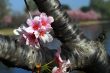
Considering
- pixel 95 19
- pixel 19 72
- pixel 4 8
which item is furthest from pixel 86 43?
pixel 4 8

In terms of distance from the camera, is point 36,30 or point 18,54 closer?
point 36,30

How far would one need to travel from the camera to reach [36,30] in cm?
248

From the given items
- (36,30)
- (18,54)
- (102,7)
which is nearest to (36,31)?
(36,30)

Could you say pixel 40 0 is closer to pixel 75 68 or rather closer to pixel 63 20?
pixel 63 20

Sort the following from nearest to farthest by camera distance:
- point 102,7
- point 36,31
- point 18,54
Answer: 1. point 36,31
2. point 18,54
3. point 102,7

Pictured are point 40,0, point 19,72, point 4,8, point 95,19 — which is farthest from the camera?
point 4,8

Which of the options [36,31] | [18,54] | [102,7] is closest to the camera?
[36,31]

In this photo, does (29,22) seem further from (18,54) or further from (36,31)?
(18,54)

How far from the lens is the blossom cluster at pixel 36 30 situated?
2477mm

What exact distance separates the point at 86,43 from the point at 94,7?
84.3 ft

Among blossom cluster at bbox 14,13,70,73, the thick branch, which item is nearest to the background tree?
the thick branch

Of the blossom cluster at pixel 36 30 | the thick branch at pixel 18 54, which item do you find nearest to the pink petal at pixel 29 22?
the blossom cluster at pixel 36 30

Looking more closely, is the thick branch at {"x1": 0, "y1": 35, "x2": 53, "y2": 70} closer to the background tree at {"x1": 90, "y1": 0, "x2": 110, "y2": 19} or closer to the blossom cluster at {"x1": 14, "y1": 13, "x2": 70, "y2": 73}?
the blossom cluster at {"x1": 14, "y1": 13, "x2": 70, "y2": 73}

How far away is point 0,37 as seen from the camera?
2.77 metres
